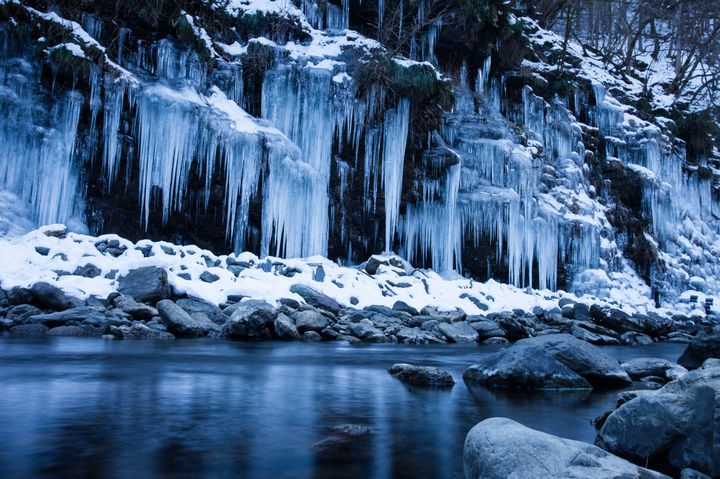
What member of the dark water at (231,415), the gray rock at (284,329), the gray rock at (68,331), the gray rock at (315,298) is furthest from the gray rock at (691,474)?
the gray rock at (315,298)

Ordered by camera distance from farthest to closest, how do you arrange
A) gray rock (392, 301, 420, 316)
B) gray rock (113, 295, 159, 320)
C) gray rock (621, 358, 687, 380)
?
gray rock (392, 301, 420, 316), gray rock (113, 295, 159, 320), gray rock (621, 358, 687, 380)

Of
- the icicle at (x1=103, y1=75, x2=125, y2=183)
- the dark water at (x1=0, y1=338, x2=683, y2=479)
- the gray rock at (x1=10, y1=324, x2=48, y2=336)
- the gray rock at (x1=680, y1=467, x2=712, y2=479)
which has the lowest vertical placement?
the dark water at (x1=0, y1=338, x2=683, y2=479)

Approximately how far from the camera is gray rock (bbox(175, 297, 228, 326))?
843 centimetres

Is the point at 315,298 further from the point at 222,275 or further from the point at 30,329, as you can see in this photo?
the point at 30,329

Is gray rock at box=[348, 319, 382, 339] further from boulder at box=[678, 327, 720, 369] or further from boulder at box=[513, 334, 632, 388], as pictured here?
boulder at box=[678, 327, 720, 369]

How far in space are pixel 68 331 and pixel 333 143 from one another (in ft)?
27.0

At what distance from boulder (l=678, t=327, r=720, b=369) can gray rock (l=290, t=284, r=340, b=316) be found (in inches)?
231

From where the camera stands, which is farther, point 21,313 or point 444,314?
point 444,314

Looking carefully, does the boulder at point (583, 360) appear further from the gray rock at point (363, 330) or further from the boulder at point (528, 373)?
the gray rock at point (363, 330)

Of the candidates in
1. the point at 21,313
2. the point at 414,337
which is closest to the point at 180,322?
the point at 21,313

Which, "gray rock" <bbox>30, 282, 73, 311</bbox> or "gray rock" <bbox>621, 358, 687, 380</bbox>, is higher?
"gray rock" <bbox>30, 282, 73, 311</bbox>

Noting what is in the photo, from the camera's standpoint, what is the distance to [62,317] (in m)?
7.46

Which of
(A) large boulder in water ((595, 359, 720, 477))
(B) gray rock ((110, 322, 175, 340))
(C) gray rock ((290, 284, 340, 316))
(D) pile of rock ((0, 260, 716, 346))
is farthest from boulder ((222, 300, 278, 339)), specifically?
(A) large boulder in water ((595, 359, 720, 477))

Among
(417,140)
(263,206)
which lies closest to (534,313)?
(417,140)
